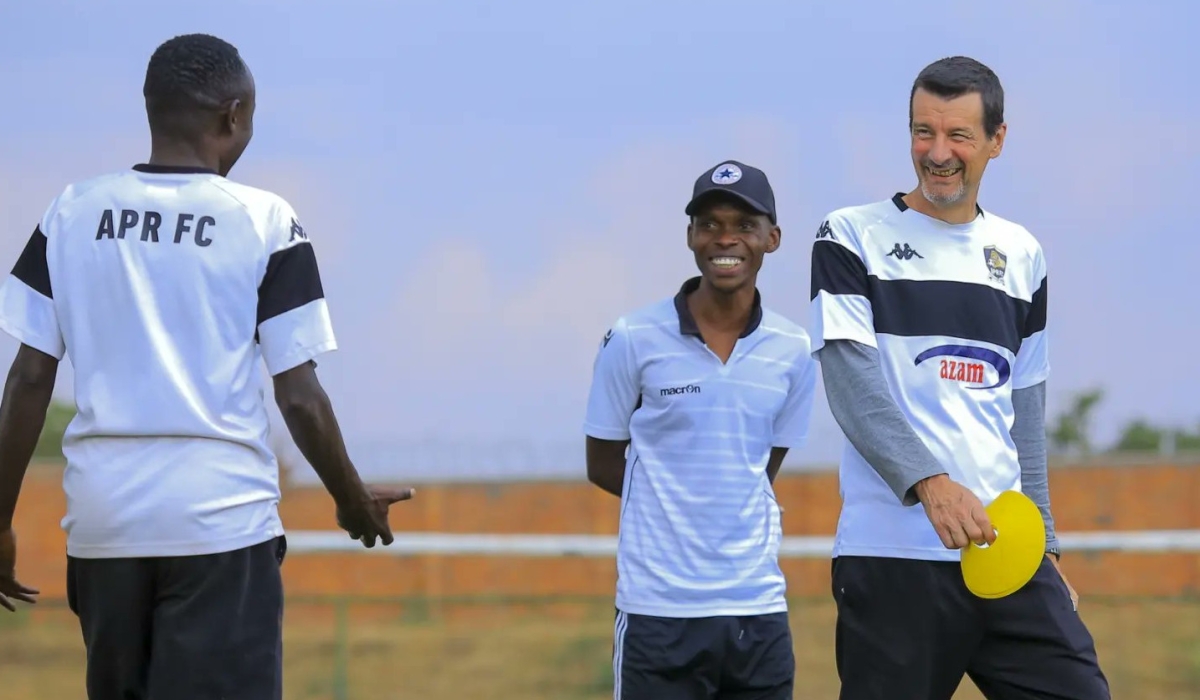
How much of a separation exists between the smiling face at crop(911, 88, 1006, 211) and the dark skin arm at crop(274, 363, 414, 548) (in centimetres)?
157

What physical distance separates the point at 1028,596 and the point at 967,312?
74 cm

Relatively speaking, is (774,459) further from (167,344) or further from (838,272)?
(167,344)

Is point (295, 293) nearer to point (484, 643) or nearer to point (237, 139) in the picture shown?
point (237, 139)

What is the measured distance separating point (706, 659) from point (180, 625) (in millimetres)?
1631

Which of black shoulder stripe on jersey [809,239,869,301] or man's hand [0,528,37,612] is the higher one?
black shoulder stripe on jersey [809,239,869,301]

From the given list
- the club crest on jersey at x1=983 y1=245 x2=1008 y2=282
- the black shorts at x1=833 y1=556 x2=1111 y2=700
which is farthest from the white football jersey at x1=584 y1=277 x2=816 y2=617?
the club crest on jersey at x1=983 y1=245 x2=1008 y2=282

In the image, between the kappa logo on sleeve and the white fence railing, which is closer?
the kappa logo on sleeve

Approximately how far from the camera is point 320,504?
2025 centimetres

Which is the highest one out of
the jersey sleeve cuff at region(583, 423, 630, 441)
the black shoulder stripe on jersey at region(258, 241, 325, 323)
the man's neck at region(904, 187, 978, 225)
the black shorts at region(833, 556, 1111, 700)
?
the man's neck at region(904, 187, 978, 225)

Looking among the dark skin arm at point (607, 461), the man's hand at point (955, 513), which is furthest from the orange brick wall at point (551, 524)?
the man's hand at point (955, 513)

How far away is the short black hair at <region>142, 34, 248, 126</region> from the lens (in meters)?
4.09

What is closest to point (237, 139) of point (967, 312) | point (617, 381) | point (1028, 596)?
point (617, 381)

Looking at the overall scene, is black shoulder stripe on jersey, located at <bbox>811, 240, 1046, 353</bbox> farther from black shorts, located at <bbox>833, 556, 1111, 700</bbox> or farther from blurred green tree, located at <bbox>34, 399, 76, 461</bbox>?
blurred green tree, located at <bbox>34, 399, 76, 461</bbox>

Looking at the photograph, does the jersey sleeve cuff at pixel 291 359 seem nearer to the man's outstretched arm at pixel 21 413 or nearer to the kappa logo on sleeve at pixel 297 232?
the kappa logo on sleeve at pixel 297 232
